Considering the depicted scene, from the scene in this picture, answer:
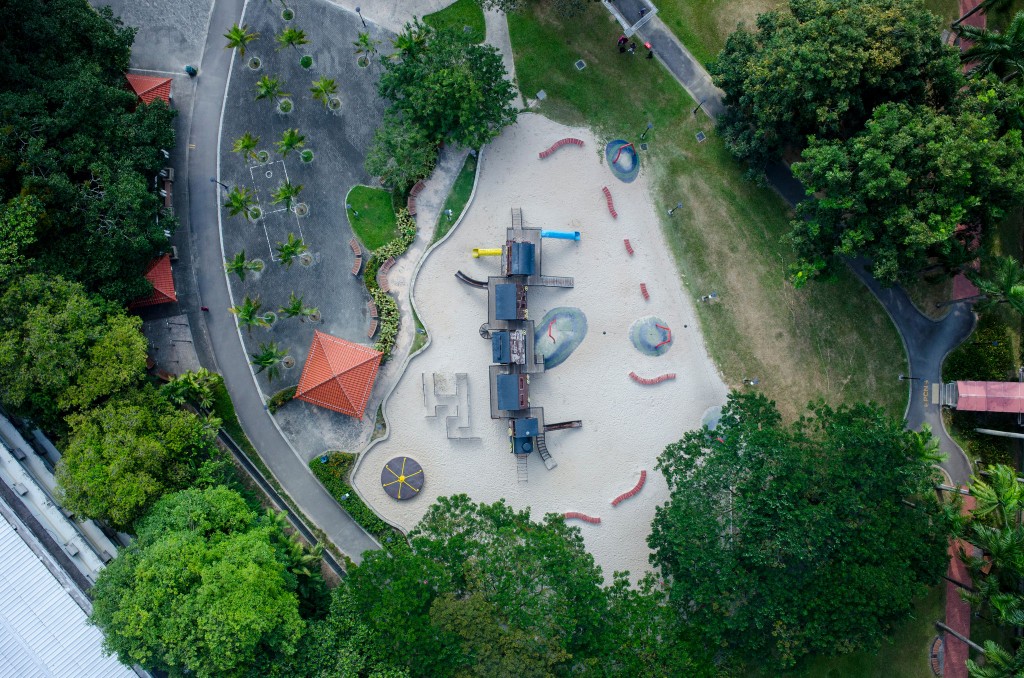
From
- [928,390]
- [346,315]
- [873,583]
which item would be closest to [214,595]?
[346,315]

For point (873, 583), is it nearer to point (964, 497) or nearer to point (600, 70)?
point (964, 497)

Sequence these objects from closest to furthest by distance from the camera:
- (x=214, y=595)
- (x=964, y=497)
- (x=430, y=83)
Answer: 1. (x=214, y=595)
2. (x=430, y=83)
3. (x=964, y=497)

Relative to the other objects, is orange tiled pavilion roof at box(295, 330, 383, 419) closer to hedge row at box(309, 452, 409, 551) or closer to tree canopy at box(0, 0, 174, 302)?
hedge row at box(309, 452, 409, 551)

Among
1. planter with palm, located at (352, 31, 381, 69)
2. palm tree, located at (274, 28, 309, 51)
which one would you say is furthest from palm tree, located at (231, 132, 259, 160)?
planter with palm, located at (352, 31, 381, 69)

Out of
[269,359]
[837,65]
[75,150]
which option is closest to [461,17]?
[837,65]

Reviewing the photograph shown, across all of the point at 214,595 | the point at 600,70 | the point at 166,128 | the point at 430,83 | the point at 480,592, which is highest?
the point at 600,70
